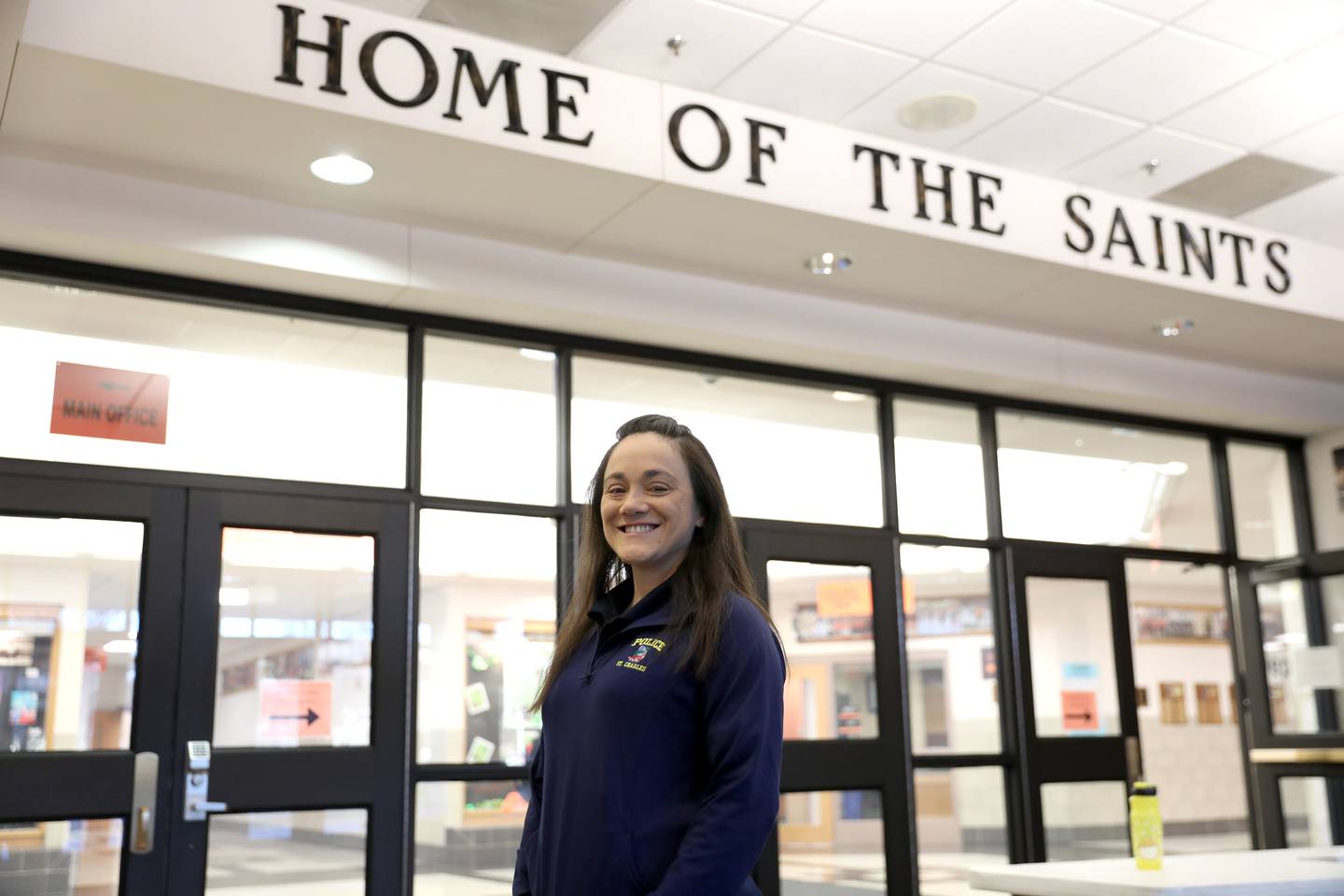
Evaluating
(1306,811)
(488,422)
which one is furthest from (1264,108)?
(1306,811)

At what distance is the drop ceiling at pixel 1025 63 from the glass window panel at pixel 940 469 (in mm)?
1291

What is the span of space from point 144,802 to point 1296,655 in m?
5.47

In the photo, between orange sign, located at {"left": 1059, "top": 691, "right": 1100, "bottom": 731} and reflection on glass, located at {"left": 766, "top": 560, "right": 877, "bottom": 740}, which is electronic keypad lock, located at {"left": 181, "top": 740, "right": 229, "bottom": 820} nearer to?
reflection on glass, located at {"left": 766, "top": 560, "right": 877, "bottom": 740}

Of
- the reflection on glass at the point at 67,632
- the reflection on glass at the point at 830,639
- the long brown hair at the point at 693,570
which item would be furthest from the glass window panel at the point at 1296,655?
the long brown hair at the point at 693,570

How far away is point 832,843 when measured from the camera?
5.28 m

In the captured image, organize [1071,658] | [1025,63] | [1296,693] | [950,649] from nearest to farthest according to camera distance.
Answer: [1025,63]
[950,649]
[1071,658]
[1296,693]

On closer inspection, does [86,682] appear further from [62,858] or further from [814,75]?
[814,75]

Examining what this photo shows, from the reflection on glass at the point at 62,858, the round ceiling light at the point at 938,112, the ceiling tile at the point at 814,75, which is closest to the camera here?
the reflection on glass at the point at 62,858

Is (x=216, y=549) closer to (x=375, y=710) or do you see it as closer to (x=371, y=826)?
(x=375, y=710)

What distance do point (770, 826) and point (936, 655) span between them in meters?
4.21

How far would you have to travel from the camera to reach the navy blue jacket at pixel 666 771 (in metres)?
1.67

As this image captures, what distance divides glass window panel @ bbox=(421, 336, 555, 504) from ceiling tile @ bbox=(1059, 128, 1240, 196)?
2.25 m

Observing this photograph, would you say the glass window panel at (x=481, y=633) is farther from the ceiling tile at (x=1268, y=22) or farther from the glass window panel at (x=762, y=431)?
the ceiling tile at (x=1268, y=22)

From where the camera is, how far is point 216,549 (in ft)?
14.0
